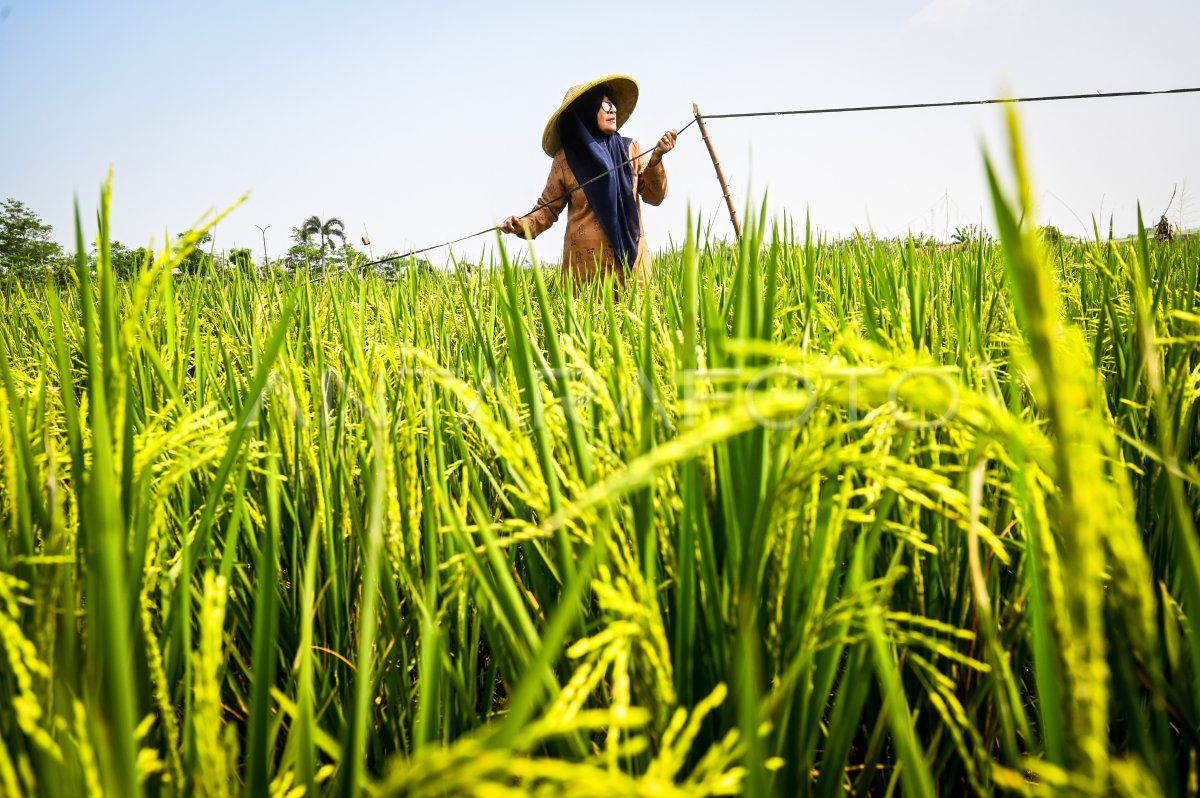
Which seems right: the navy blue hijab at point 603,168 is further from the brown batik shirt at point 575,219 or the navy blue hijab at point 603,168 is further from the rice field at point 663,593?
the rice field at point 663,593

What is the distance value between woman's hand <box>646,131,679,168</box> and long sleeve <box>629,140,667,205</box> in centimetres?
20

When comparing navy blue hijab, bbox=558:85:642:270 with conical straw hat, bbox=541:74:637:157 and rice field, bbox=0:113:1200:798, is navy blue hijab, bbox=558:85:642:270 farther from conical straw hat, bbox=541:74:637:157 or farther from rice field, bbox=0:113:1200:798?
rice field, bbox=0:113:1200:798

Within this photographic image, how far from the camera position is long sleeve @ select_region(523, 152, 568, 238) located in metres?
4.52

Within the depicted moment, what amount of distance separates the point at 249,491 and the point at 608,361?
0.49 meters

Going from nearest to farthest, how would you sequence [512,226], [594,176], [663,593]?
[663,593]
[512,226]
[594,176]

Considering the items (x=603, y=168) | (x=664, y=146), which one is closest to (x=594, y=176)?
(x=603, y=168)

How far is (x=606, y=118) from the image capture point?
475cm

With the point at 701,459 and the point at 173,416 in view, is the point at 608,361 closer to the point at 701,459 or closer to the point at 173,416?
the point at 701,459

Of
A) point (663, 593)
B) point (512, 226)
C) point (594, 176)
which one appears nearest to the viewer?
point (663, 593)

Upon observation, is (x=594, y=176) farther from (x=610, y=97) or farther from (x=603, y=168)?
(x=610, y=97)

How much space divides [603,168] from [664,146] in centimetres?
45

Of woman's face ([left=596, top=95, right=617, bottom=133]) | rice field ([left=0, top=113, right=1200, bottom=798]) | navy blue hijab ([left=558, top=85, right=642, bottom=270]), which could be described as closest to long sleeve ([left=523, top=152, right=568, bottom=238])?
navy blue hijab ([left=558, top=85, right=642, bottom=270])

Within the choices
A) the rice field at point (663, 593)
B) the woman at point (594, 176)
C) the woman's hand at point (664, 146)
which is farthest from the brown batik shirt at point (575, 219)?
the rice field at point (663, 593)

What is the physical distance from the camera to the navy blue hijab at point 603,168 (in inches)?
178
